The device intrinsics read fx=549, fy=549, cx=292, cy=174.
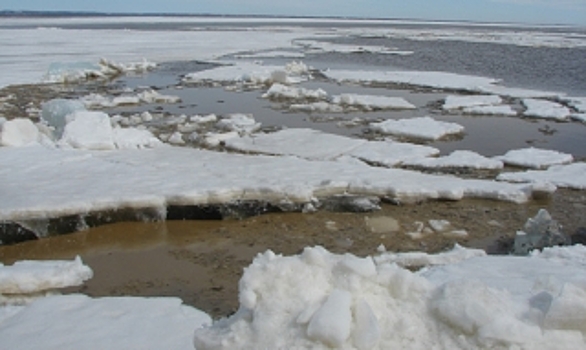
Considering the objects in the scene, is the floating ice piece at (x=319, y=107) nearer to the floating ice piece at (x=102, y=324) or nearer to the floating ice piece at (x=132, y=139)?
the floating ice piece at (x=132, y=139)

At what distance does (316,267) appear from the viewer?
2.41m

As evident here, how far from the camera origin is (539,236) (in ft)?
16.0

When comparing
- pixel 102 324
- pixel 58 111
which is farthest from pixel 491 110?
pixel 102 324

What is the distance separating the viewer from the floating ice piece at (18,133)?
7305mm

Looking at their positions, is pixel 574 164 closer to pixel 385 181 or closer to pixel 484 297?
pixel 385 181

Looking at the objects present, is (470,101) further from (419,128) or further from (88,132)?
(88,132)

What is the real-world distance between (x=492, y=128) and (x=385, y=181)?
509 cm

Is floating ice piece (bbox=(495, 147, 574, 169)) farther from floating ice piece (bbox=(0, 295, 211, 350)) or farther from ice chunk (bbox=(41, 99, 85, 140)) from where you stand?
ice chunk (bbox=(41, 99, 85, 140))

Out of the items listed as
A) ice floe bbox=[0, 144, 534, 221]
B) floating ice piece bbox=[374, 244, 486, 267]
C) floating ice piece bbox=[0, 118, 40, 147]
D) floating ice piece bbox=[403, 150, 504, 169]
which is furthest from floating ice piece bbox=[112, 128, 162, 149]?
floating ice piece bbox=[374, 244, 486, 267]

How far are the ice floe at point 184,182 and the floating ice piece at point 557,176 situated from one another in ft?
1.42

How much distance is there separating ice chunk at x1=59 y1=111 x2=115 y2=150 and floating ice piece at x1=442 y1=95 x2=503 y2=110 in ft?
24.9

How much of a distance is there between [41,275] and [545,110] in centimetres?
1087

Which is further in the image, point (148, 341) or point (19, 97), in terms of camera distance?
point (19, 97)

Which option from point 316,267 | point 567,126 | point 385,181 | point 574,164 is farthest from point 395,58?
point 316,267
